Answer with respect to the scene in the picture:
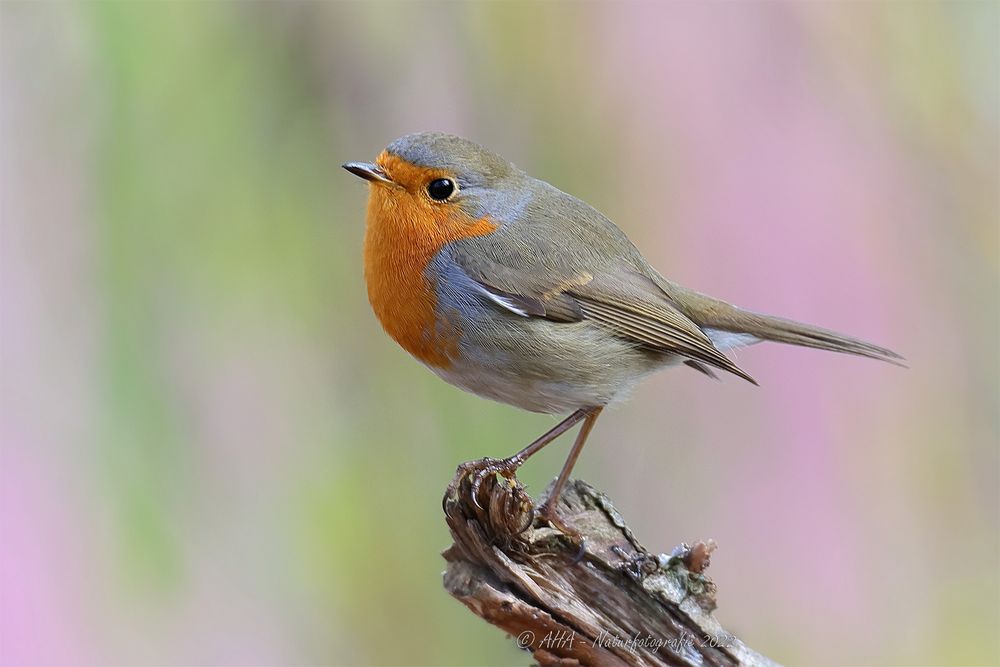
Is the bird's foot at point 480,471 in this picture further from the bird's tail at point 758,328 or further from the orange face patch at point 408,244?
the bird's tail at point 758,328

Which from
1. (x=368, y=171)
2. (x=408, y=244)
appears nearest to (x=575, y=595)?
(x=408, y=244)

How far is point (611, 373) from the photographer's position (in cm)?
331

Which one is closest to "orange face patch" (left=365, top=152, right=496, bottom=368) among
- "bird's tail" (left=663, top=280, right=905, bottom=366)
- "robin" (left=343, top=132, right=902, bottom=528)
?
"robin" (left=343, top=132, right=902, bottom=528)

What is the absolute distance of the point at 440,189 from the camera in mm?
3334

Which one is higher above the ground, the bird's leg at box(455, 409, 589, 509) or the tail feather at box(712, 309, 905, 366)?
the tail feather at box(712, 309, 905, 366)

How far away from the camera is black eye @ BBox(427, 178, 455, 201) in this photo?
332 centimetres

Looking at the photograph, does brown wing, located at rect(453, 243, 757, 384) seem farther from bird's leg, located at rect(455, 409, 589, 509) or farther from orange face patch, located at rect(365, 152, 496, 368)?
bird's leg, located at rect(455, 409, 589, 509)

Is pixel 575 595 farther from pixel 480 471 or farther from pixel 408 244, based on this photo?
pixel 408 244

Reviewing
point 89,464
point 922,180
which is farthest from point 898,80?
point 89,464

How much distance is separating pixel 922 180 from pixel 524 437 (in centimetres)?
178

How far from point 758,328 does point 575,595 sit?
126cm

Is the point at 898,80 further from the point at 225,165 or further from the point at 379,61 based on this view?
the point at 225,165

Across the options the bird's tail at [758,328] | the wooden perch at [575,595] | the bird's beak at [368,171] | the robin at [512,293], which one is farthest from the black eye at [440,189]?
the wooden perch at [575,595]

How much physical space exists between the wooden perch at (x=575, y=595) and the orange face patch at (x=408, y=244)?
1.88 feet
